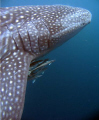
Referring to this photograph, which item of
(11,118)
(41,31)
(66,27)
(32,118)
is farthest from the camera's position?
(32,118)

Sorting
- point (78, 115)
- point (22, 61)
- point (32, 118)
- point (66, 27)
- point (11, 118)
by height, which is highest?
point (66, 27)

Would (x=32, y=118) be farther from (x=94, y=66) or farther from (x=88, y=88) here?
(x=94, y=66)

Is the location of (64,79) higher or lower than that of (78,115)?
higher

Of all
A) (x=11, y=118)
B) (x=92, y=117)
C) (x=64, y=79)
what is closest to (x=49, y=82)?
(x=64, y=79)

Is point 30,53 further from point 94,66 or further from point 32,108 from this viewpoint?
point 94,66

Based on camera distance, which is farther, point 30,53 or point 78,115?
point 78,115

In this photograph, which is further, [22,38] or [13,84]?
[22,38]

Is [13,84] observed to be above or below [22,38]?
below

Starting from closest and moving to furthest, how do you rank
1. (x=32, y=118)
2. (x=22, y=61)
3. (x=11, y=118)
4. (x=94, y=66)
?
1. (x=11, y=118)
2. (x=22, y=61)
3. (x=32, y=118)
4. (x=94, y=66)
